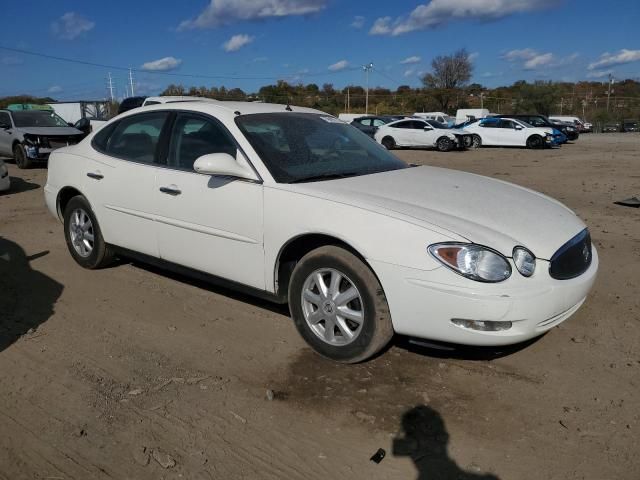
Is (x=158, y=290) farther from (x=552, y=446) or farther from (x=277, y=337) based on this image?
(x=552, y=446)

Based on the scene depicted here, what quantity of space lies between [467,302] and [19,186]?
434 inches

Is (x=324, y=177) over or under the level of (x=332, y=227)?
over

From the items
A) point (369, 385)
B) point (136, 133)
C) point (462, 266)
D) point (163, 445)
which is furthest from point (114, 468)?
point (136, 133)

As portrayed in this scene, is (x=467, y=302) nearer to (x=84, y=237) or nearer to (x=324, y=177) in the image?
(x=324, y=177)

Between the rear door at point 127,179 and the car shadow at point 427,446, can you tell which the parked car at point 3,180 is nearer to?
the rear door at point 127,179

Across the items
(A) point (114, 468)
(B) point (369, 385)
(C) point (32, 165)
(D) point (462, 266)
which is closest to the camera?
(A) point (114, 468)

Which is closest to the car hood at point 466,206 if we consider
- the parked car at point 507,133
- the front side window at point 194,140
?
the front side window at point 194,140

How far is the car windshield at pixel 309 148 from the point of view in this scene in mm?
3785

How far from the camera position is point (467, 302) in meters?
2.92

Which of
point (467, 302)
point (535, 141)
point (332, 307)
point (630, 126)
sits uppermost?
point (467, 302)

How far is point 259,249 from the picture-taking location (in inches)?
145

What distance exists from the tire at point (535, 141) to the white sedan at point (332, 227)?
870 inches

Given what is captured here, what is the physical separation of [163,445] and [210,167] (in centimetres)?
174

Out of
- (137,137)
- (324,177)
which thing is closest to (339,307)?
(324,177)
